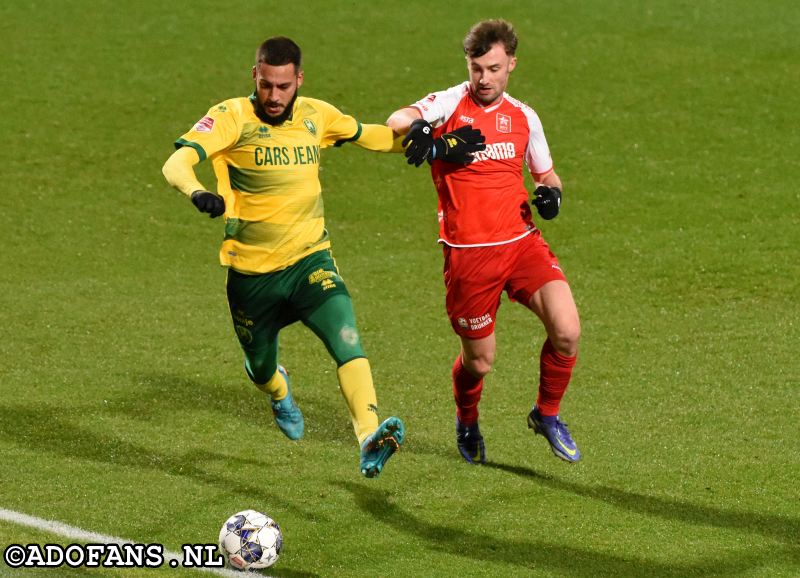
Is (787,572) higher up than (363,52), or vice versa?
(363,52)

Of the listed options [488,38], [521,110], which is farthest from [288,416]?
[488,38]

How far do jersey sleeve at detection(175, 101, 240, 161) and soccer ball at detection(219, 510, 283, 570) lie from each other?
209 centimetres

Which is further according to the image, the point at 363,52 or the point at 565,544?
the point at 363,52

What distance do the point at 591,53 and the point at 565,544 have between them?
14.9m

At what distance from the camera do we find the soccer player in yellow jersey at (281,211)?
7.96 metres

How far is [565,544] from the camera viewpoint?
788 cm

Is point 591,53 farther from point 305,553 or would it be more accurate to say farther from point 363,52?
point 305,553

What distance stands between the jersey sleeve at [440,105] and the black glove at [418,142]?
46 centimetres

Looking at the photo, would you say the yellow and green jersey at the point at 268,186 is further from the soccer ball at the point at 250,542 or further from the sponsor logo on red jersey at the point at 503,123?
the soccer ball at the point at 250,542

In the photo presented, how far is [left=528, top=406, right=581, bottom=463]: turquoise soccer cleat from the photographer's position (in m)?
8.98

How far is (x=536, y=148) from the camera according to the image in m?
8.95

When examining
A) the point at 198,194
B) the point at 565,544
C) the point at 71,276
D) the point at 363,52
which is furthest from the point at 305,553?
the point at 363,52

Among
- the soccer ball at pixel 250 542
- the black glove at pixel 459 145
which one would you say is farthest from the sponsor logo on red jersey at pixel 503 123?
the soccer ball at pixel 250 542

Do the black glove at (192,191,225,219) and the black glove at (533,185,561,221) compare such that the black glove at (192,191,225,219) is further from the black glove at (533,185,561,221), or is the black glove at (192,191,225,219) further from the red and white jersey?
the black glove at (533,185,561,221)
